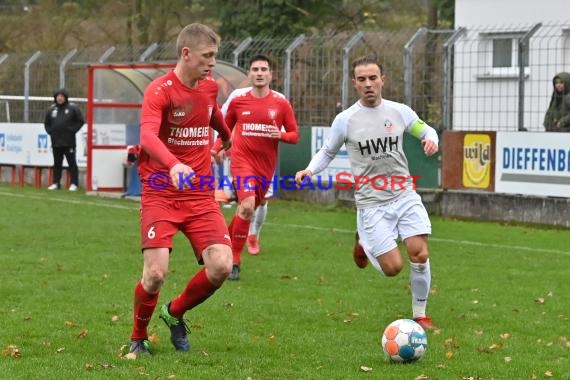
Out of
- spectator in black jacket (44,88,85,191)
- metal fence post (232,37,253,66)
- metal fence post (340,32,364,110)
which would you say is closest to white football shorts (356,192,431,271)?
metal fence post (340,32,364,110)

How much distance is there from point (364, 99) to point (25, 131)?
1864cm

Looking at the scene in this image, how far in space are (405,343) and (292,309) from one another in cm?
247

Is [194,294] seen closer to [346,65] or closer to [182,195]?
[182,195]

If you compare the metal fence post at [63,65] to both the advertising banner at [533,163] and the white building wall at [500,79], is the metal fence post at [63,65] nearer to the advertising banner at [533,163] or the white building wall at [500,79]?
the white building wall at [500,79]

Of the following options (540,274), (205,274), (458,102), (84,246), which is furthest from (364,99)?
(458,102)

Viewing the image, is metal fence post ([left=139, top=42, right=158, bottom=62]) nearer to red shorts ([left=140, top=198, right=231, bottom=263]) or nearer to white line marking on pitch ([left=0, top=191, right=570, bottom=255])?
white line marking on pitch ([left=0, top=191, right=570, bottom=255])

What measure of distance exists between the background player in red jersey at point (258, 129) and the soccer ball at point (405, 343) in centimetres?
481

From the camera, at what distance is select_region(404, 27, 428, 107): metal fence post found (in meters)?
18.6

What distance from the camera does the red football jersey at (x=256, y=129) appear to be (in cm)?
1234

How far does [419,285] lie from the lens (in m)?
8.91

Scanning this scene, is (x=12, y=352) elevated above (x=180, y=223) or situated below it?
below

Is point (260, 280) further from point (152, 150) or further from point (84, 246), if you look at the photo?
point (152, 150)

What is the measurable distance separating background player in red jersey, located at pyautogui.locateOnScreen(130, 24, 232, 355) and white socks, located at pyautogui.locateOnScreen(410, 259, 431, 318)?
1838mm

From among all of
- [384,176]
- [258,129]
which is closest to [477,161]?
[258,129]
